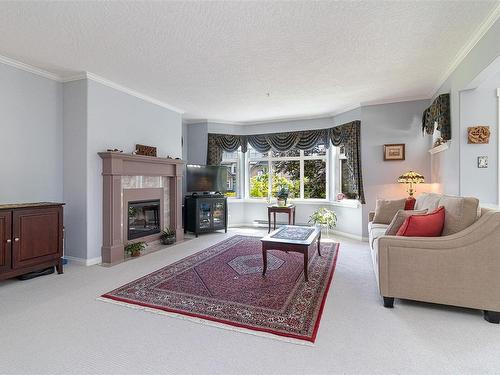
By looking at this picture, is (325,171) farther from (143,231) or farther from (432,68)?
(143,231)

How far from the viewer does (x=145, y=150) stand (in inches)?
175

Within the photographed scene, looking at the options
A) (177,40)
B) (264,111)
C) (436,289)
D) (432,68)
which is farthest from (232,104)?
(436,289)

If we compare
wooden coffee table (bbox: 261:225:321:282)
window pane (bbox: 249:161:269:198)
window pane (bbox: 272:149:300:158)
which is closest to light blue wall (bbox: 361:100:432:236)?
window pane (bbox: 272:149:300:158)

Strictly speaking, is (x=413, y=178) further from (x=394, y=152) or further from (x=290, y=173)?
(x=290, y=173)

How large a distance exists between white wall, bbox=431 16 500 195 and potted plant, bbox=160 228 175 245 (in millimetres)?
4376

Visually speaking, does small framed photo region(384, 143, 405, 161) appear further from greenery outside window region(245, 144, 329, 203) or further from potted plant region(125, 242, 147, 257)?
potted plant region(125, 242, 147, 257)

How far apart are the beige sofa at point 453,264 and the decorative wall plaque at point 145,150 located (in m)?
3.64

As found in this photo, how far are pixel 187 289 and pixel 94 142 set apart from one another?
2.45m

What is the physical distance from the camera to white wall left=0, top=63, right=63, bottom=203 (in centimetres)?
326

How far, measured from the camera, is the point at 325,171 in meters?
6.16

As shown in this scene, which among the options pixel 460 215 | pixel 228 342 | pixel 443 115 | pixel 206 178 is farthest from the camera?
pixel 206 178

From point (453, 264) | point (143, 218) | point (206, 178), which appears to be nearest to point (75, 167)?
point (143, 218)

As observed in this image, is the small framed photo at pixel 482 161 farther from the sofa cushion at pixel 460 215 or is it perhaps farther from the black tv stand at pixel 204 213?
the black tv stand at pixel 204 213

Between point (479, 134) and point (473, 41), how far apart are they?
3.57ft
